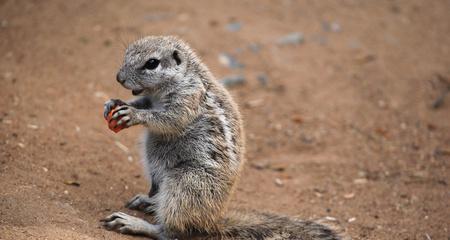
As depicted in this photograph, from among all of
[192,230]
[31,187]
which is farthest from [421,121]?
[31,187]

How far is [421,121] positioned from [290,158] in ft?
7.01

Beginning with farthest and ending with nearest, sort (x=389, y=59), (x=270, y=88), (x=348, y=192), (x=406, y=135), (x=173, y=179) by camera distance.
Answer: (x=389, y=59), (x=270, y=88), (x=406, y=135), (x=348, y=192), (x=173, y=179)

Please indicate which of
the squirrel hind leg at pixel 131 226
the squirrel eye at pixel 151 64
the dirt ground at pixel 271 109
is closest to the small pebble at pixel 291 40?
the dirt ground at pixel 271 109

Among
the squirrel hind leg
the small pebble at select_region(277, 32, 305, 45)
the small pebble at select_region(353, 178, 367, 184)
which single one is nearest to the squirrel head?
the squirrel hind leg

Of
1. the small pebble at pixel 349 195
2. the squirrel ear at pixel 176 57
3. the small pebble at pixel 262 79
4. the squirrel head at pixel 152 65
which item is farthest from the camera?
the small pebble at pixel 262 79

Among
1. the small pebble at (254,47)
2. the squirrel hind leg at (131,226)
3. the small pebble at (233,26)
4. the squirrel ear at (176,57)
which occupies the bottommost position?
the small pebble at (254,47)

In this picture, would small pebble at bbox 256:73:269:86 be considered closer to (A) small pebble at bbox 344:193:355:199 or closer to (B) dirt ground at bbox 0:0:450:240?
(B) dirt ground at bbox 0:0:450:240

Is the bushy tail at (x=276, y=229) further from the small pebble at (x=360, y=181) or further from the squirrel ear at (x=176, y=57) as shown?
the small pebble at (x=360, y=181)

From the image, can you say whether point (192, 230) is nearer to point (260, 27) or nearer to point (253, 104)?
point (253, 104)

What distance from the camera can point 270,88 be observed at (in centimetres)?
833

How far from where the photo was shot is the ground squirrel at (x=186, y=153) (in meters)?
4.80

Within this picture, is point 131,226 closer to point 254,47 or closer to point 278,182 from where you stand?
point 278,182

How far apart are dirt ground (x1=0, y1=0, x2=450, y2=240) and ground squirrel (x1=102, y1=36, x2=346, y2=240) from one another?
52cm

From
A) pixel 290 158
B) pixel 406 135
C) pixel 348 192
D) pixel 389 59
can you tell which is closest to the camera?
pixel 348 192
